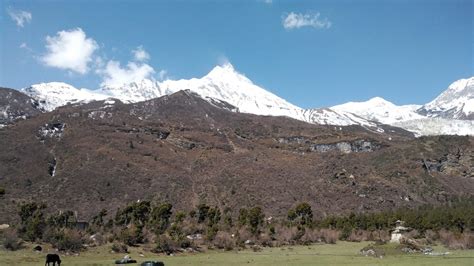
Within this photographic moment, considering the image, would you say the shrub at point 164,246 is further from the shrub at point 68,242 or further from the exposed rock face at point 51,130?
the exposed rock face at point 51,130

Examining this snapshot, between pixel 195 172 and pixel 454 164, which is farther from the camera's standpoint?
pixel 454 164

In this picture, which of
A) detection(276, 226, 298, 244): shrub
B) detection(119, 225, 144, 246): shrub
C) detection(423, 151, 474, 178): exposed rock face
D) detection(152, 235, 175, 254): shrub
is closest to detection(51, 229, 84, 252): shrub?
detection(119, 225, 144, 246): shrub

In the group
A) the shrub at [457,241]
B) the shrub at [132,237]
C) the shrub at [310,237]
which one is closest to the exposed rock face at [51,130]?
the shrub at [310,237]

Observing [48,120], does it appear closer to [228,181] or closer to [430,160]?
[228,181]

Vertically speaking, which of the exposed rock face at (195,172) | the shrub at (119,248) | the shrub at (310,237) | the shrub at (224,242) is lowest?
the shrub at (119,248)

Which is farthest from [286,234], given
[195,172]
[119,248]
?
[195,172]

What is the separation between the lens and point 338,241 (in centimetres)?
7919

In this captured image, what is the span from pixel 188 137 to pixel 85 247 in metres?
130

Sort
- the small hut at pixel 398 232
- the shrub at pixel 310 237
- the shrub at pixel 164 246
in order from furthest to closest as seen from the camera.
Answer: the shrub at pixel 310 237, the small hut at pixel 398 232, the shrub at pixel 164 246

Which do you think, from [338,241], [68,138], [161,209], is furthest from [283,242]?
[68,138]

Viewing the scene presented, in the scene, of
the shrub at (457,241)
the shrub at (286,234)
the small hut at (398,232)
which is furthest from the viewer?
the shrub at (286,234)

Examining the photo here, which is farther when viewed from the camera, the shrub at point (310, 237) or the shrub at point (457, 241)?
the shrub at point (310, 237)

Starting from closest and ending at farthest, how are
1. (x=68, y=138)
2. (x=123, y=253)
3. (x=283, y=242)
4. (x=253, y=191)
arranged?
(x=123, y=253) → (x=283, y=242) → (x=253, y=191) → (x=68, y=138)

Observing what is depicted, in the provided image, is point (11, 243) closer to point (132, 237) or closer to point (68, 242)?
point (68, 242)
